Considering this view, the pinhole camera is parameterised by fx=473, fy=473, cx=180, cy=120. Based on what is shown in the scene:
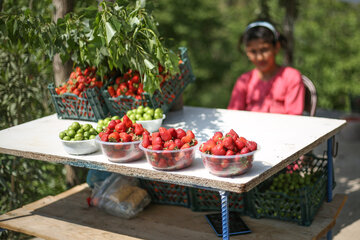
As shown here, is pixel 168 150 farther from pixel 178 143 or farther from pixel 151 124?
pixel 151 124

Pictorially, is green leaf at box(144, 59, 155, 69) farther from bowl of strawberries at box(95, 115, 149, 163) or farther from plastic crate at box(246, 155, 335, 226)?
plastic crate at box(246, 155, 335, 226)

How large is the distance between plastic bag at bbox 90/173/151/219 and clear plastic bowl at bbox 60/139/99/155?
2.22 feet

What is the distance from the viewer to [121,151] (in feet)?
8.01

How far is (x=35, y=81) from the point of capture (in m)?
4.07

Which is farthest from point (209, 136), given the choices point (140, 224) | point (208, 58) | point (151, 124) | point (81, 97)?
point (208, 58)

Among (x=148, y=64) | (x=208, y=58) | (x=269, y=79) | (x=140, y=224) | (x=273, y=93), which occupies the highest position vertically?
(x=148, y=64)

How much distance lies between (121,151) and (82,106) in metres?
0.97

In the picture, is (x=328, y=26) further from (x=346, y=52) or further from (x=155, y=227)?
(x=155, y=227)

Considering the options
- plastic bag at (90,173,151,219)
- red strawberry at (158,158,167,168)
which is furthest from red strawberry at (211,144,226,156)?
plastic bag at (90,173,151,219)

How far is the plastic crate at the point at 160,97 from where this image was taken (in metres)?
3.11

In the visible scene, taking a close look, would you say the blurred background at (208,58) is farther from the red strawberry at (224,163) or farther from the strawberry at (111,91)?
the red strawberry at (224,163)

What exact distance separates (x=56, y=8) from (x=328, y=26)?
5.85m

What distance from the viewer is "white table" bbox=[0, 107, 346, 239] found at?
2.26 metres

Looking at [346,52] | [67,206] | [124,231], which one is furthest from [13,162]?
[346,52]
